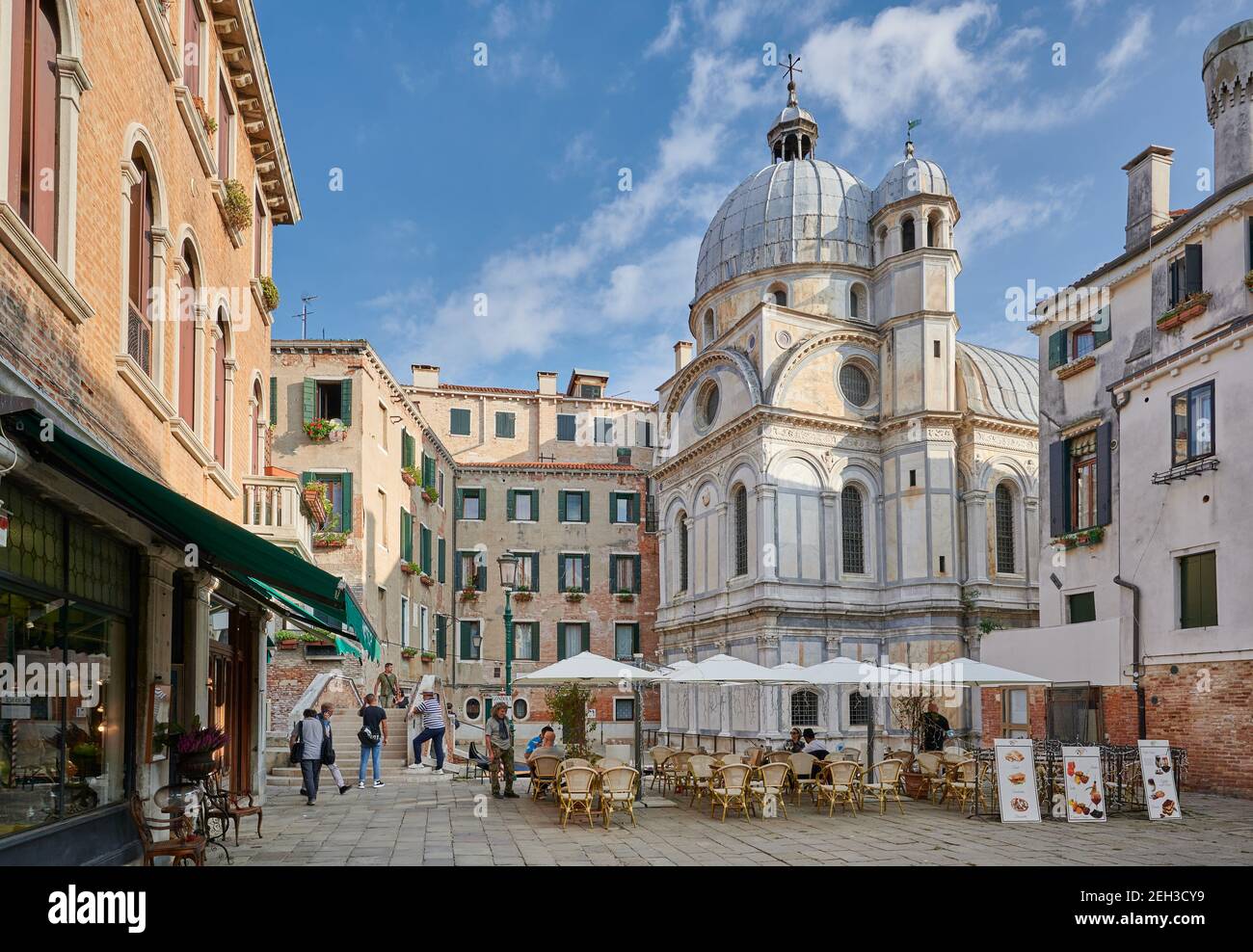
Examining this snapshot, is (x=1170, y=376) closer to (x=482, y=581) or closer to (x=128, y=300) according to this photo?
(x=128, y=300)

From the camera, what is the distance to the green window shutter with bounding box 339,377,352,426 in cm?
2898

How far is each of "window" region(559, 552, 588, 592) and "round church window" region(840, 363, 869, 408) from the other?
12301 mm

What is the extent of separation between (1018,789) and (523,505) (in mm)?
29972

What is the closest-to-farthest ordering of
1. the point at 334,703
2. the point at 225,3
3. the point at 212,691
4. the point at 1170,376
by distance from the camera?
the point at 225,3 < the point at 212,691 < the point at 1170,376 < the point at 334,703

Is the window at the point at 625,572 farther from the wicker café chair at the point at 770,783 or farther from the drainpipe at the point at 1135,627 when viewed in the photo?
the wicker café chair at the point at 770,783

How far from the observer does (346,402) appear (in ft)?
95.3

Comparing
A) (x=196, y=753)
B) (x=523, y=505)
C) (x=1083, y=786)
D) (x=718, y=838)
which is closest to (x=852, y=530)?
(x=523, y=505)

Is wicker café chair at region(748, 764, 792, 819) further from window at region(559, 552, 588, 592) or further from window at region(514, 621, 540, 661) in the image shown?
window at region(559, 552, 588, 592)

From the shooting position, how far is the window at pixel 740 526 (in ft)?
117

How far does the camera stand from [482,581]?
4216 centimetres

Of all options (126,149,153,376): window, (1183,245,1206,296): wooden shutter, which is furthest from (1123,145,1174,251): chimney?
(126,149,153,376): window
